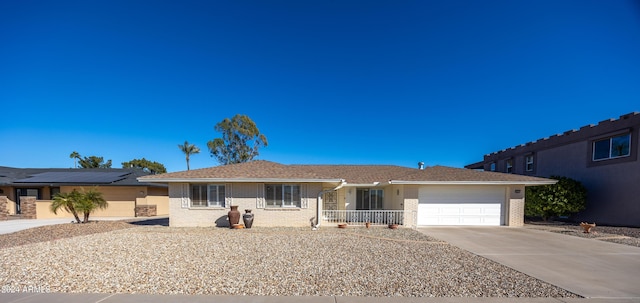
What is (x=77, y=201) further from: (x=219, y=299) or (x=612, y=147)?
(x=612, y=147)

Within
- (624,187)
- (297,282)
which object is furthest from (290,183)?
(624,187)

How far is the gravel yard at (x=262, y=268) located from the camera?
472 centimetres

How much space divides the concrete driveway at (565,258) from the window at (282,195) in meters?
6.70

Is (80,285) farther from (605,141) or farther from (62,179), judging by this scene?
(605,141)

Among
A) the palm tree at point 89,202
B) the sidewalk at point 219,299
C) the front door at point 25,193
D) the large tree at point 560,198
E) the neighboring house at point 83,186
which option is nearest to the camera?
the sidewalk at point 219,299

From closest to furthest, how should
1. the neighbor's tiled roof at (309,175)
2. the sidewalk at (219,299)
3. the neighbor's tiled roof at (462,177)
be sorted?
the sidewalk at (219,299) → the neighbor's tiled roof at (309,175) → the neighbor's tiled roof at (462,177)

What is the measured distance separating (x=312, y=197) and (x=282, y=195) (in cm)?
160

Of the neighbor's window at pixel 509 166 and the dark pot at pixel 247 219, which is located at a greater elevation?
the neighbor's window at pixel 509 166

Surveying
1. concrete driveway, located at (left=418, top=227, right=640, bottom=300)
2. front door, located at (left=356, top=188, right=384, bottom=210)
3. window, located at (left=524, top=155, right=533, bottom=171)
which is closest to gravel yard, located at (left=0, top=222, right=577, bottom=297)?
concrete driveway, located at (left=418, top=227, right=640, bottom=300)

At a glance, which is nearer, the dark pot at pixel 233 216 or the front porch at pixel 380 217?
the dark pot at pixel 233 216

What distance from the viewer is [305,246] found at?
27.3 ft

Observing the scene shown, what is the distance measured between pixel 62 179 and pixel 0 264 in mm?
17599

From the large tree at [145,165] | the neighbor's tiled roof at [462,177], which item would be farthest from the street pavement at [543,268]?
the large tree at [145,165]

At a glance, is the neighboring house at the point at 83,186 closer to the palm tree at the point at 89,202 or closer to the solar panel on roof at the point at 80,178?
the solar panel on roof at the point at 80,178
